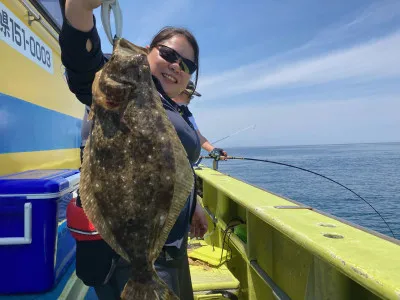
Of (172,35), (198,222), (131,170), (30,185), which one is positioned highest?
(172,35)

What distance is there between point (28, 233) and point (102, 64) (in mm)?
1123

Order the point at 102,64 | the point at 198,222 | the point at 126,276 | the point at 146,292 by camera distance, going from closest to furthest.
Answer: the point at 146,292, the point at 102,64, the point at 126,276, the point at 198,222

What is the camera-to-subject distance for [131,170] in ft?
4.66

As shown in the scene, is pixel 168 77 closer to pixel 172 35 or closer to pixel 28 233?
pixel 172 35

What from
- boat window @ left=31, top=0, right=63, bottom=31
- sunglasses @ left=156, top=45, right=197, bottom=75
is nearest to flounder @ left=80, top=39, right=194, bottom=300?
sunglasses @ left=156, top=45, right=197, bottom=75

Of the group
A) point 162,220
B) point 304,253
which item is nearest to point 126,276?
point 162,220

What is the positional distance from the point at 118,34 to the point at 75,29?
0.21 m

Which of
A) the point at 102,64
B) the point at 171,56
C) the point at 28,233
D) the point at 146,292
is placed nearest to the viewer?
the point at 146,292

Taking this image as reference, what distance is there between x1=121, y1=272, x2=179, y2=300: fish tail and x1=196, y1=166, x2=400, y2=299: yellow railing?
0.74 meters

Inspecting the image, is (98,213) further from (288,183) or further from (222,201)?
(288,183)

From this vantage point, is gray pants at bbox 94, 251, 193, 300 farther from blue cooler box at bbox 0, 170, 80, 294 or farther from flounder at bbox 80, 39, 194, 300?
blue cooler box at bbox 0, 170, 80, 294

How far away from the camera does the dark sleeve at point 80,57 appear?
56.2 inches

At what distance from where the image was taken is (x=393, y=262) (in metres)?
1.43

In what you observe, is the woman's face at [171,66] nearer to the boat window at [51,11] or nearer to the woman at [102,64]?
the woman at [102,64]
